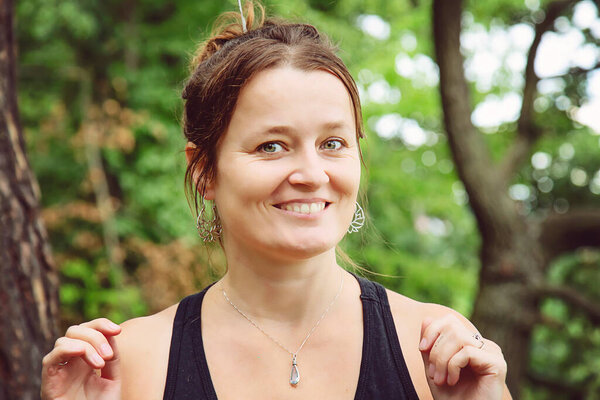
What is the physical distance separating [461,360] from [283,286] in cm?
54

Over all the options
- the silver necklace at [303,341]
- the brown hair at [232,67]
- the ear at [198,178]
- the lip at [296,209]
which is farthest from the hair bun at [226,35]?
the silver necklace at [303,341]

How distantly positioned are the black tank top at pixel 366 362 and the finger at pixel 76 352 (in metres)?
0.25

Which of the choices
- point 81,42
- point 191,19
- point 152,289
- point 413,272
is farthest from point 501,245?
point 81,42

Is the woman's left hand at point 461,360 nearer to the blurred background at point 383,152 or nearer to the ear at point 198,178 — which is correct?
the ear at point 198,178

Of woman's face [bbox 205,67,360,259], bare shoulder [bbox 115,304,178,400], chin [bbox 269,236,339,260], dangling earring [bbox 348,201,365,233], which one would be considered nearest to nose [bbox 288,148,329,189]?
woman's face [bbox 205,67,360,259]

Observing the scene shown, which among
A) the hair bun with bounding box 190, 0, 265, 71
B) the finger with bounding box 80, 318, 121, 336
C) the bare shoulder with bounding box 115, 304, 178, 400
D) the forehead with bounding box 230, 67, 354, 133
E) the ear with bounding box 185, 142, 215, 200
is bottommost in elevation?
the bare shoulder with bounding box 115, 304, 178, 400

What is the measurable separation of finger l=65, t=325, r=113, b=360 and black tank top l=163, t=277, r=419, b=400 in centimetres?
22

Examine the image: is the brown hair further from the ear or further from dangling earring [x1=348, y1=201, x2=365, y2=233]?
dangling earring [x1=348, y1=201, x2=365, y2=233]

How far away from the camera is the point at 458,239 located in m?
10.3

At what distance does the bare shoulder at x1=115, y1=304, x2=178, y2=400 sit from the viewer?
5.40 ft

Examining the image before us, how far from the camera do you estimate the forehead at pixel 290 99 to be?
156 cm

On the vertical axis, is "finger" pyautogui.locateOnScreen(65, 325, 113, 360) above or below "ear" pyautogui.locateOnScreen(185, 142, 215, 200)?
below

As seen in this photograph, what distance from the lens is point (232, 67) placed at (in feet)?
5.34

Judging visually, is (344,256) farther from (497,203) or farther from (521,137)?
(521,137)
